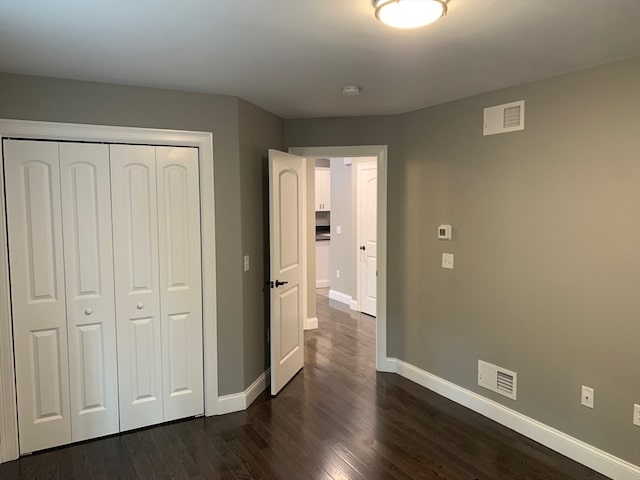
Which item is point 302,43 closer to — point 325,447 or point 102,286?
point 102,286

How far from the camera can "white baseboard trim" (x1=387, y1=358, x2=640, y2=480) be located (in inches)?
103

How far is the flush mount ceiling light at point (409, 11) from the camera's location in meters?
1.72

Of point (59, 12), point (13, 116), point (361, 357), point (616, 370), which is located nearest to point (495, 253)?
point (616, 370)

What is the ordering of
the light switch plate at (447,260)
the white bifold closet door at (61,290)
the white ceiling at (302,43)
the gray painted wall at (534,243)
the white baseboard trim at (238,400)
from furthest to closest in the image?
the light switch plate at (447,260) < the white baseboard trim at (238,400) < the white bifold closet door at (61,290) < the gray painted wall at (534,243) < the white ceiling at (302,43)

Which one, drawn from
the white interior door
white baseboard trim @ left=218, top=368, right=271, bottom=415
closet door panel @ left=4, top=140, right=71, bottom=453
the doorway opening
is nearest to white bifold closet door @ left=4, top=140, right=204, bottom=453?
closet door panel @ left=4, top=140, right=71, bottom=453

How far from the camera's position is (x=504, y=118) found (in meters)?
3.14

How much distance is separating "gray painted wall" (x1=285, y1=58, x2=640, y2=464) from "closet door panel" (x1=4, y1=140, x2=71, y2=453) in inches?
97.2

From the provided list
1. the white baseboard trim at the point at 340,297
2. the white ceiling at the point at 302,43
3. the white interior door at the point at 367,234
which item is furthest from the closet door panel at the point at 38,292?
the white baseboard trim at the point at 340,297

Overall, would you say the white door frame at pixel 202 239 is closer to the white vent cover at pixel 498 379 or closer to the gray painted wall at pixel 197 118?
the gray painted wall at pixel 197 118

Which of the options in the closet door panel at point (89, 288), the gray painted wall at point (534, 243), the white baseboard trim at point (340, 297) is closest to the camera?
the gray painted wall at point (534, 243)

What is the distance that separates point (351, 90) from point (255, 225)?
4.38ft

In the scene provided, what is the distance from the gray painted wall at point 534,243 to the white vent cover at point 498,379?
0.20 feet

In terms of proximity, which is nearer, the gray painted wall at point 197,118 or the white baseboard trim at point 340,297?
Result: the gray painted wall at point 197,118

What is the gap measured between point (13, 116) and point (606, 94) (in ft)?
11.5
